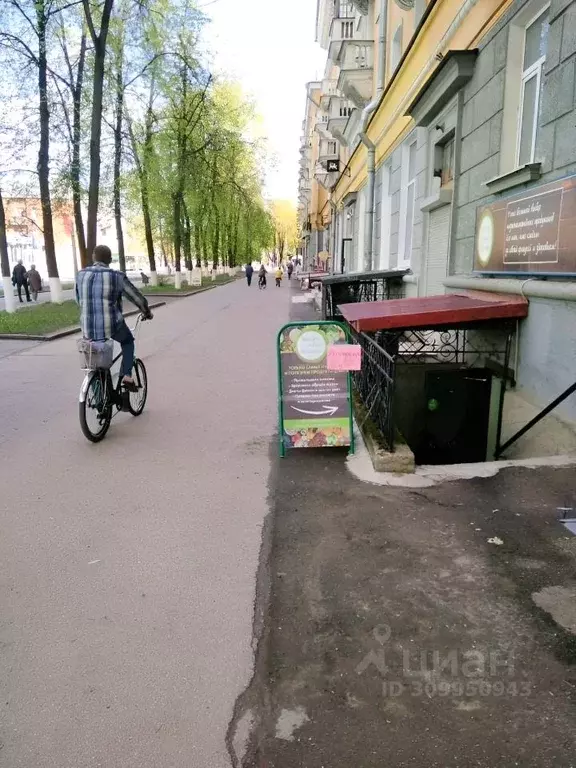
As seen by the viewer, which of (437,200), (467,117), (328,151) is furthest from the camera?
(328,151)

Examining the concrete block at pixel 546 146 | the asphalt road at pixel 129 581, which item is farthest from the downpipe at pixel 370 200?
the asphalt road at pixel 129 581

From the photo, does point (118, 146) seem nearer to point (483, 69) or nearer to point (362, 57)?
point (362, 57)

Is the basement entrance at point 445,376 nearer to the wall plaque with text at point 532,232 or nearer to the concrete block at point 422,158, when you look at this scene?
the wall plaque with text at point 532,232

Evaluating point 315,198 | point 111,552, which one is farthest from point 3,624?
point 315,198

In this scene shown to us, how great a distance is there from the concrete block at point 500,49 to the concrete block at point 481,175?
0.98 meters

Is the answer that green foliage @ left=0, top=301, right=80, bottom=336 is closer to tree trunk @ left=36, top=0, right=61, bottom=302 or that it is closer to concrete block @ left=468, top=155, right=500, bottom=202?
tree trunk @ left=36, top=0, right=61, bottom=302

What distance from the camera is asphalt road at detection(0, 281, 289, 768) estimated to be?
223cm

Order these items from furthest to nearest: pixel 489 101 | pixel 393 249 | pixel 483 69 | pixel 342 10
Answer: pixel 342 10, pixel 393 249, pixel 483 69, pixel 489 101

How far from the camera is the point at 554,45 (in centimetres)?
523

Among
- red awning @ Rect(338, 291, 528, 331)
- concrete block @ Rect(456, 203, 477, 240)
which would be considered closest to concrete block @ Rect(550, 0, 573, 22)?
concrete block @ Rect(456, 203, 477, 240)

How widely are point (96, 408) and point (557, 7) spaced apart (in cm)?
564

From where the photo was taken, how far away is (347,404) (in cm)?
522

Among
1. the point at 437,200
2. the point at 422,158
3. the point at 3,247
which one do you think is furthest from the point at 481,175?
the point at 3,247

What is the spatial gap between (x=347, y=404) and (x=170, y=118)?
2854 cm
